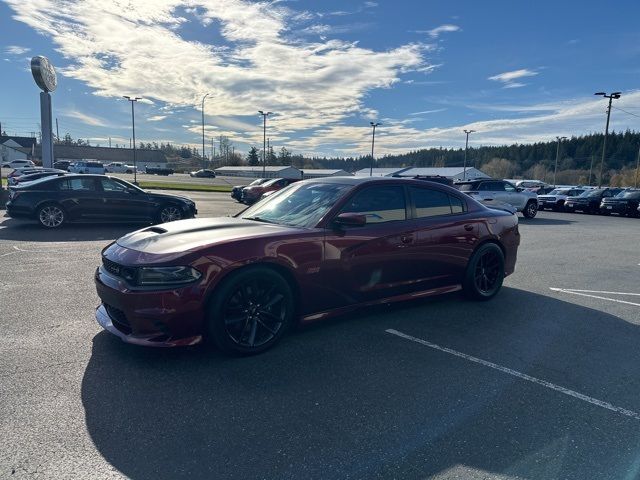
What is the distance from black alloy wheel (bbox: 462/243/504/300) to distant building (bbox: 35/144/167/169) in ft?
391

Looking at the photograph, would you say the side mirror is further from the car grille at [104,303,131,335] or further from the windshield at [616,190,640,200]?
the windshield at [616,190,640,200]

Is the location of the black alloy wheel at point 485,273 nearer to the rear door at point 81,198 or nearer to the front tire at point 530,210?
the rear door at point 81,198

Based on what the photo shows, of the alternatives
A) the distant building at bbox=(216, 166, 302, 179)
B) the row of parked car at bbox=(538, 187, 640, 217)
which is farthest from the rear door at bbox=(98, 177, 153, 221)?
the distant building at bbox=(216, 166, 302, 179)

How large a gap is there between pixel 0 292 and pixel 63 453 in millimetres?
4032

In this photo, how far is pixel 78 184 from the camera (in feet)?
38.7

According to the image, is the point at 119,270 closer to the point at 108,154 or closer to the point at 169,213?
the point at 169,213

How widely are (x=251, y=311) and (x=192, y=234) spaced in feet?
3.02

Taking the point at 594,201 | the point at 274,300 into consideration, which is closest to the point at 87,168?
the point at 594,201

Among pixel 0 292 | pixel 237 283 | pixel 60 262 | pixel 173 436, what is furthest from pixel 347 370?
pixel 60 262

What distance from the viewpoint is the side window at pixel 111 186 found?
12.0 meters

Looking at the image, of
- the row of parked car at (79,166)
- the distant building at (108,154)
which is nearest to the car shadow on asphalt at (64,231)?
the row of parked car at (79,166)

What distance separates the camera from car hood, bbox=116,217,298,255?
12.5 ft

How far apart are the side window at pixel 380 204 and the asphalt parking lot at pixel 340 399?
1165 millimetres

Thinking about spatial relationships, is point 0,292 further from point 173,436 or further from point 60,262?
point 173,436
